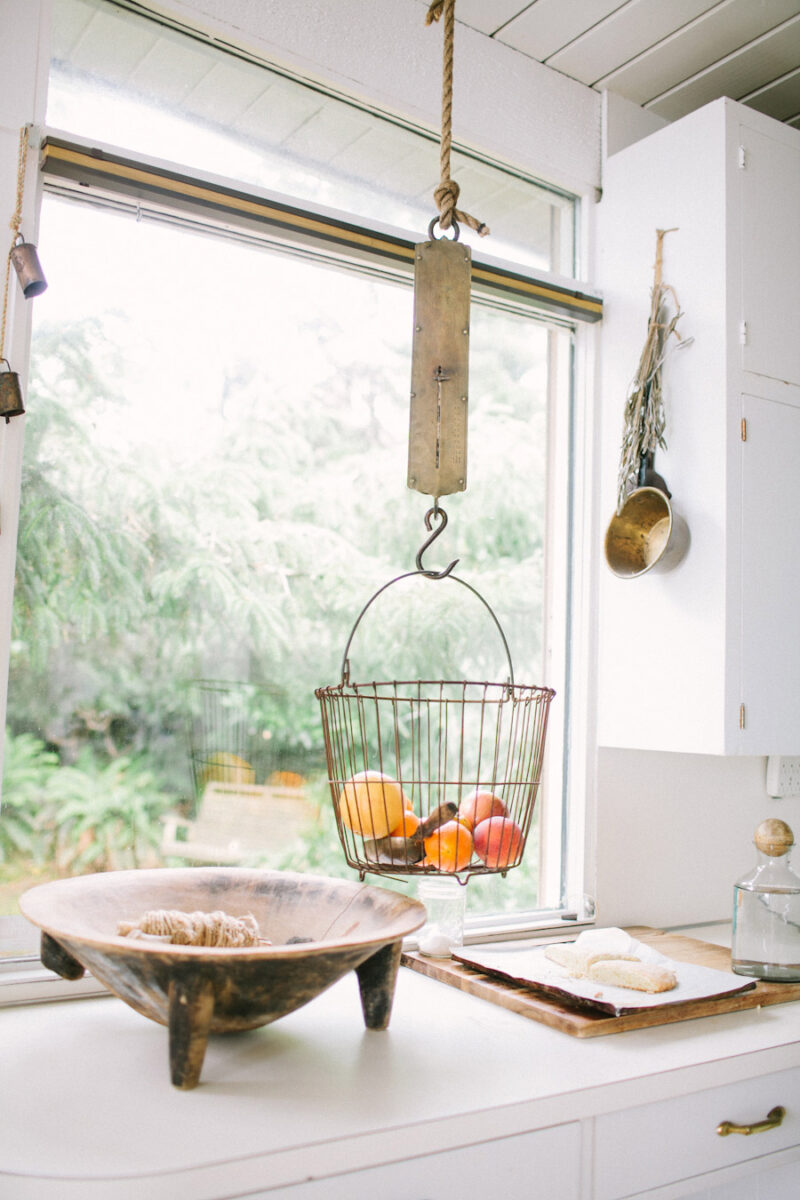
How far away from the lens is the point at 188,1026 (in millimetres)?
967

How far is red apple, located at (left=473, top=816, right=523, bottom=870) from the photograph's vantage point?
43.4 inches

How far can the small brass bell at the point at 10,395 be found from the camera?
1.28 metres

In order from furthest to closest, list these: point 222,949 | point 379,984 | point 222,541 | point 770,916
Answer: point 222,541 < point 770,916 < point 379,984 < point 222,949

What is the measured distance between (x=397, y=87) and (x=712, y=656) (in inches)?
46.5

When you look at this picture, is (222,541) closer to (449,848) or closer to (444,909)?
(444,909)

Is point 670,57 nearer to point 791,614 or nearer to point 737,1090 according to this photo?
point 791,614

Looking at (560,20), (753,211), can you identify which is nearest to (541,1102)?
(753,211)

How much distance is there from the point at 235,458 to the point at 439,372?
2.91 ft

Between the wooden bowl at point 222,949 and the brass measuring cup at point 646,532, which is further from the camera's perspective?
the brass measuring cup at point 646,532

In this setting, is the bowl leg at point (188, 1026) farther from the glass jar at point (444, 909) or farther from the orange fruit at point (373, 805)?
the glass jar at point (444, 909)

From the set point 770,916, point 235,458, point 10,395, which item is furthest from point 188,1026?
point 235,458

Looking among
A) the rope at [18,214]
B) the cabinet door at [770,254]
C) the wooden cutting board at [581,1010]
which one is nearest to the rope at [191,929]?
the wooden cutting board at [581,1010]

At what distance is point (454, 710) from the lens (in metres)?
2.27

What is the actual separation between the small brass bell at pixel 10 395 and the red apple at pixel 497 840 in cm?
82
